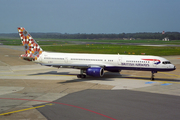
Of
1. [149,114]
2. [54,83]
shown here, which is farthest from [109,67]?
[149,114]

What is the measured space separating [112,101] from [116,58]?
51.3 feet

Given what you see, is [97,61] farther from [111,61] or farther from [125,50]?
[125,50]

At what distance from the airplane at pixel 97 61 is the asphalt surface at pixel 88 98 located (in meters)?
2.04

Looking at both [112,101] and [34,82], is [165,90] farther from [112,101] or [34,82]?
[34,82]

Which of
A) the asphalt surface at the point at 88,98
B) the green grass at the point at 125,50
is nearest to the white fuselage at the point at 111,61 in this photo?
the asphalt surface at the point at 88,98

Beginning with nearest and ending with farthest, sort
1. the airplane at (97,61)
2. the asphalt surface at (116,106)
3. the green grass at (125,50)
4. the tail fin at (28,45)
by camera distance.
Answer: the asphalt surface at (116,106)
the airplane at (97,61)
the tail fin at (28,45)
the green grass at (125,50)

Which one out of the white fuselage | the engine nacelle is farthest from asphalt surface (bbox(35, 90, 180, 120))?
the white fuselage

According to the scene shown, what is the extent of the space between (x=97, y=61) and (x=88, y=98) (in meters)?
14.8

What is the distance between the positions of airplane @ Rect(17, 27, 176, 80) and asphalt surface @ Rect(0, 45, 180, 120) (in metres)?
2.04

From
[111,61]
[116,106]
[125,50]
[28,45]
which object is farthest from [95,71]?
[125,50]

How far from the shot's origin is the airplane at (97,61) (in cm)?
3831

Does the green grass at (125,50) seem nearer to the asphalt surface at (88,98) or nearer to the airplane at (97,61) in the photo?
the airplane at (97,61)

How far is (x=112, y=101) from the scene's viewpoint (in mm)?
26000

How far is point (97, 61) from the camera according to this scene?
136 ft
